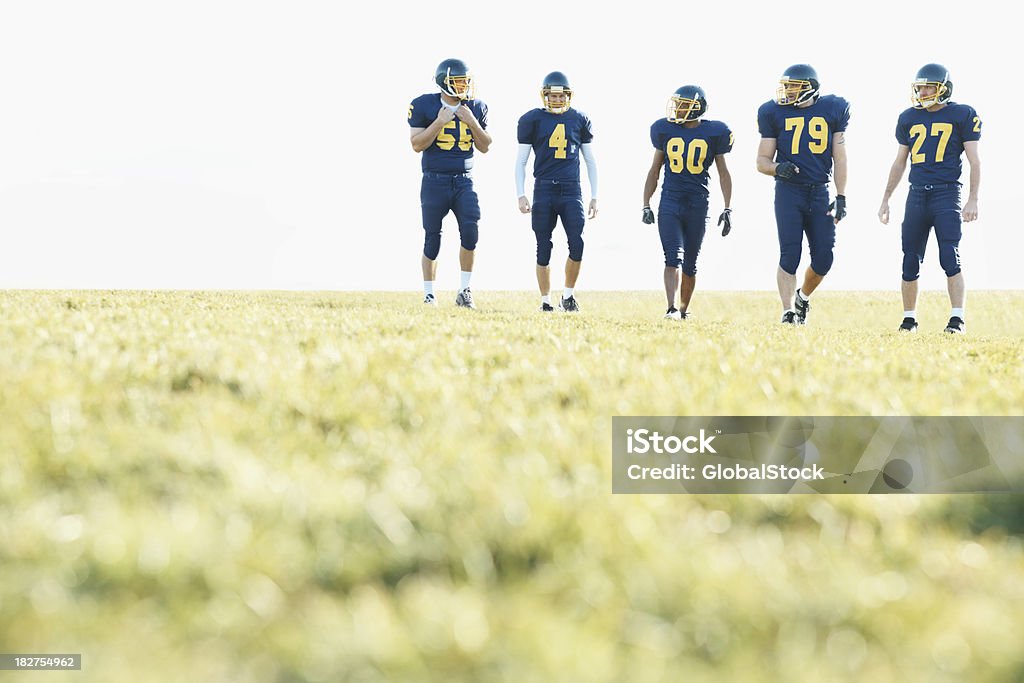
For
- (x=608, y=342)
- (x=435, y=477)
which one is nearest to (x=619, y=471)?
(x=435, y=477)

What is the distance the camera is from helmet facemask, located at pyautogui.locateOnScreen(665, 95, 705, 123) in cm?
912

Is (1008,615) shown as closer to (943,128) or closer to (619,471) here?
(619,471)

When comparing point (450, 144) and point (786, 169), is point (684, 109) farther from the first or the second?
point (450, 144)

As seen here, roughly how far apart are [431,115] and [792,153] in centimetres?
430

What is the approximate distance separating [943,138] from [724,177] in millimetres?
2394

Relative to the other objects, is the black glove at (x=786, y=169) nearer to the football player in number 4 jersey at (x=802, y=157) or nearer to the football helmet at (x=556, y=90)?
the football player in number 4 jersey at (x=802, y=157)

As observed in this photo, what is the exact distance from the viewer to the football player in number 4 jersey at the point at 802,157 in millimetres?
8914

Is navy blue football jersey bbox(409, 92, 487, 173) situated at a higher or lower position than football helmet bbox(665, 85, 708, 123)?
lower

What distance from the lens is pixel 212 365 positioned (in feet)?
9.91

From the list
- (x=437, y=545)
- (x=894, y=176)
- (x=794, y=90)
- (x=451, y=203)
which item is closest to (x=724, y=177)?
(x=794, y=90)

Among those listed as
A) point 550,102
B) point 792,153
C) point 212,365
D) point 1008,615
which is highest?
point 550,102

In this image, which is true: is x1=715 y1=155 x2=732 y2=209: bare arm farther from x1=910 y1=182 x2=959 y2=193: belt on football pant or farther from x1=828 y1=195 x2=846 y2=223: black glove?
x1=910 y1=182 x2=959 y2=193: belt on football pant

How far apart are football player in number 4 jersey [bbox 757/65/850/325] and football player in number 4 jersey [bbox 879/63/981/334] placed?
740 mm

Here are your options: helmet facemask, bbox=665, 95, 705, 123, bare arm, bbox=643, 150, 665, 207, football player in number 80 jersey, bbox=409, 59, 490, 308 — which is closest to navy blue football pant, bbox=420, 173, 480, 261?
football player in number 80 jersey, bbox=409, 59, 490, 308
